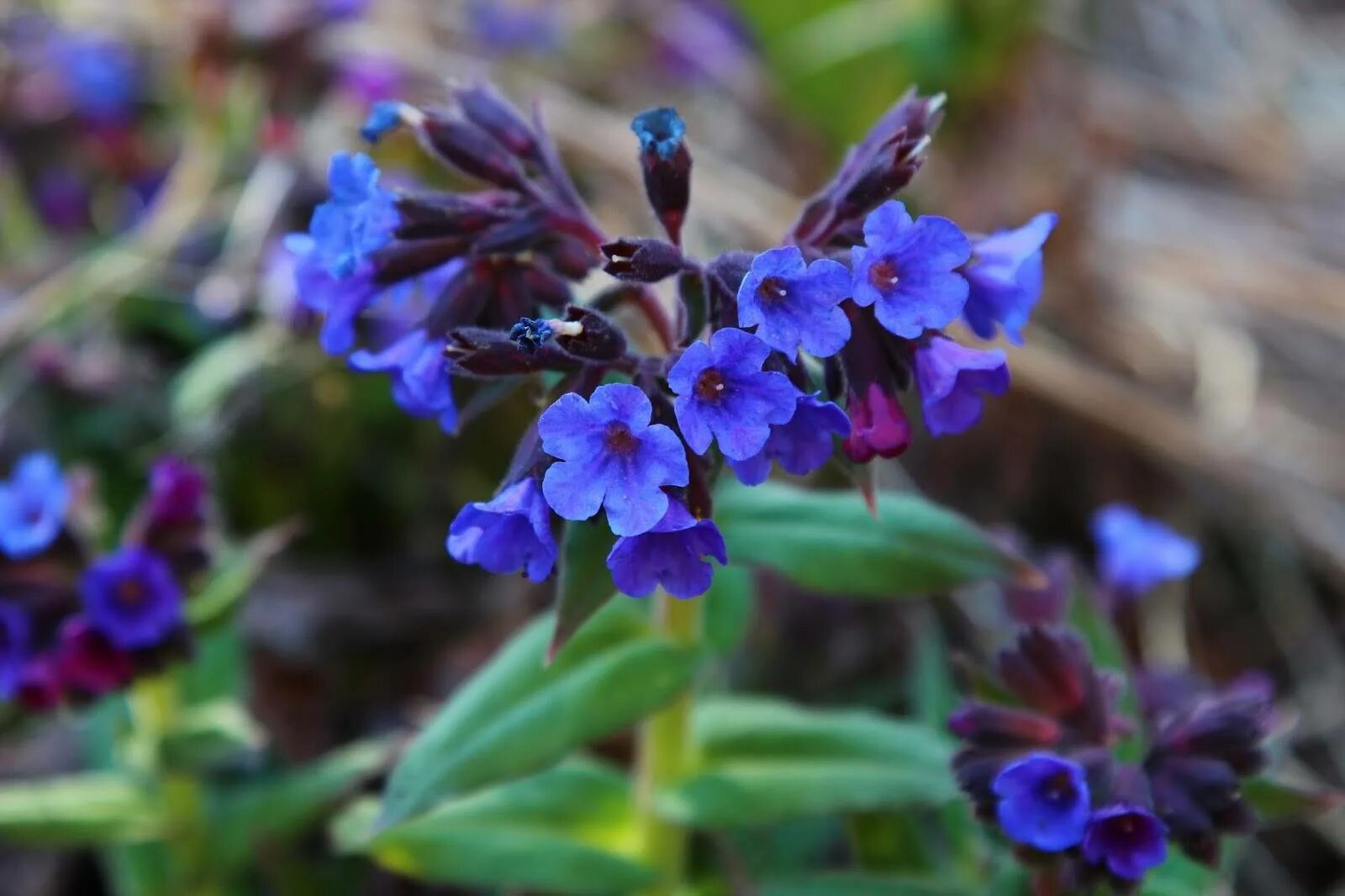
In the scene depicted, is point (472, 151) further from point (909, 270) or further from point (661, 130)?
point (909, 270)

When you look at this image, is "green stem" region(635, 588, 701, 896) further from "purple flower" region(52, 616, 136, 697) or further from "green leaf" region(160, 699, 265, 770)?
"purple flower" region(52, 616, 136, 697)

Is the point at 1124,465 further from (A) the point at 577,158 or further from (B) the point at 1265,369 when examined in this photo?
(A) the point at 577,158

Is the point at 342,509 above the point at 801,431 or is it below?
below

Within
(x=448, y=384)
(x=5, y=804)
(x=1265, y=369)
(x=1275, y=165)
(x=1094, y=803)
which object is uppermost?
(x=448, y=384)

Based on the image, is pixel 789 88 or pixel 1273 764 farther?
pixel 789 88

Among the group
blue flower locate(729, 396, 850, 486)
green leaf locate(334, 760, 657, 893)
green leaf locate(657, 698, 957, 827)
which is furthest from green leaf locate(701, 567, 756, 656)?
blue flower locate(729, 396, 850, 486)

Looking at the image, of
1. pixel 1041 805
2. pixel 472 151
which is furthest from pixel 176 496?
pixel 1041 805

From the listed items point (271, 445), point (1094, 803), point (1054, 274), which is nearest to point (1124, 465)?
point (1054, 274)

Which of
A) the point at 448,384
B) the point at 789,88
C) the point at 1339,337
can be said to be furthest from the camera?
the point at 789,88
